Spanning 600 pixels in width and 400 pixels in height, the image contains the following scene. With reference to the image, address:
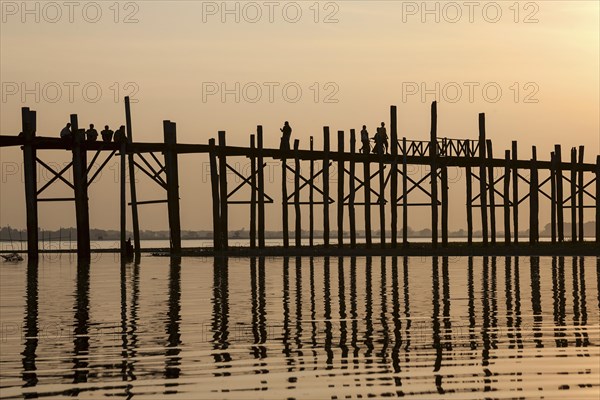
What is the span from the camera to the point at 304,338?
48.3ft

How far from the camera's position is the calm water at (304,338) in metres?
10.9

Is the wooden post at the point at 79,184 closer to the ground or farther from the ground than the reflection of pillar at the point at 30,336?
farther from the ground

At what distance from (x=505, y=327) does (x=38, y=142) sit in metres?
21.9

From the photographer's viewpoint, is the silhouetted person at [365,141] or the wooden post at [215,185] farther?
the silhouetted person at [365,141]

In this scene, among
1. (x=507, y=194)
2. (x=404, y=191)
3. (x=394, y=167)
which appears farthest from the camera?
(x=507, y=194)

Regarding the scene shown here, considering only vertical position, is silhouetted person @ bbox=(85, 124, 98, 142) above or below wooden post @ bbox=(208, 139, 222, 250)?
above

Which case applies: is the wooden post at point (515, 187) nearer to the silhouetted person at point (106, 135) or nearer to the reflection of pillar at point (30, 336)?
the silhouetted person at point (106, 135)

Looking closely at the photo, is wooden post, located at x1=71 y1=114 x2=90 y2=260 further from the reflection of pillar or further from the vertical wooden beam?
the vertical wooden beam

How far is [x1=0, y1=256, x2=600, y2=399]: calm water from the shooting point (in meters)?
10.9

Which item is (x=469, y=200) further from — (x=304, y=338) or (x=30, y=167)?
(x=304, y=338)

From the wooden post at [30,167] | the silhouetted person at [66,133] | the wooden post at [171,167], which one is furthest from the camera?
the wooden post at [171,167]

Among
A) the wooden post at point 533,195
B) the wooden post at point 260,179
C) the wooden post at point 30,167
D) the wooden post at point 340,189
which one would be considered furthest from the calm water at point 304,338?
the wooden post at point 533,195

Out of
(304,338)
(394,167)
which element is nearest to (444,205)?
(394,167)

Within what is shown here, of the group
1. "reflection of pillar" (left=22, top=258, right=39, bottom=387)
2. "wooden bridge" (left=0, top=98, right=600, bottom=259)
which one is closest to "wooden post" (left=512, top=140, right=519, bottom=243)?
"wooden bridge" (left=0, top=98, right=600, bottom=259)
